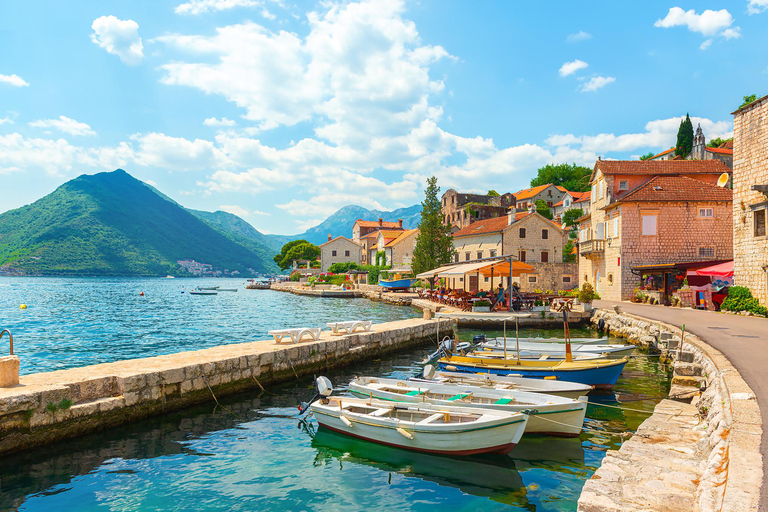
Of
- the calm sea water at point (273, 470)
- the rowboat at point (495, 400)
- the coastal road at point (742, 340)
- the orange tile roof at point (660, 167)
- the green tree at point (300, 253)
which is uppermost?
the orange tile roof at point (660, 167)

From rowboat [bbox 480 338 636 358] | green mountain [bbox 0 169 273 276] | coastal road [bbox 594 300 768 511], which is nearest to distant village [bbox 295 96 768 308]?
coastal road [bbox 594 300 768 511]

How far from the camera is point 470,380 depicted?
1148 cm

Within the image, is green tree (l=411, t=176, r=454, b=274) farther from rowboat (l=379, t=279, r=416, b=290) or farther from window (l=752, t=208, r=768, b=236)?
window (l=752, t=208, r=768, b=236)

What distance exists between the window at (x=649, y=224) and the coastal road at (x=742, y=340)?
9.53m

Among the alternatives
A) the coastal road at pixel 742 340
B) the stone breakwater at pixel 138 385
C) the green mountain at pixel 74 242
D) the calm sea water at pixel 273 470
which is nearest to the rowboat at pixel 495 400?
the calm sea water at pixel 273 470

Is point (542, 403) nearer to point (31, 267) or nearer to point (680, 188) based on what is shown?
point (680, 188)

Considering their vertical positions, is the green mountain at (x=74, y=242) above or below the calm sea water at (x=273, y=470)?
above

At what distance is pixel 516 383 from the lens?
11070mm

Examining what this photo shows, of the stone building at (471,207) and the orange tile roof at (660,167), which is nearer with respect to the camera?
the orange tile roof at (660,167)

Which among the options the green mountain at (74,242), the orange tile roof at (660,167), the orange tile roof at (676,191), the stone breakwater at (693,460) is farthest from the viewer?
the green mountain at (74,242)

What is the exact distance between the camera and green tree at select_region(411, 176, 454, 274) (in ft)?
164

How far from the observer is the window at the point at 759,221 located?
20.7 metres

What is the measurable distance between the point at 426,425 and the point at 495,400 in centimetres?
216

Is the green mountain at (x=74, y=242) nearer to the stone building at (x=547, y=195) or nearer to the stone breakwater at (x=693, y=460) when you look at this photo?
the stone building at (x=547, y=195)
